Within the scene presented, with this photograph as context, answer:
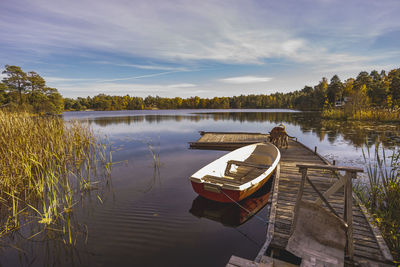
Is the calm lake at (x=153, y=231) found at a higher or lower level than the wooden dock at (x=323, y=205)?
lower

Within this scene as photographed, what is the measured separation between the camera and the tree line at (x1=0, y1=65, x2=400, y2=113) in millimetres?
45250

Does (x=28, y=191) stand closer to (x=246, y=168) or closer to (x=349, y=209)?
(x=246, y=168)

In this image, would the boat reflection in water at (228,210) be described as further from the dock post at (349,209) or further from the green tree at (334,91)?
the green tree at (334,91)

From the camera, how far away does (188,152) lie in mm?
16547

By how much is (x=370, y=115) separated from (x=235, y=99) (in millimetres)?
113395

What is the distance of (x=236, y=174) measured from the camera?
28.5 ft

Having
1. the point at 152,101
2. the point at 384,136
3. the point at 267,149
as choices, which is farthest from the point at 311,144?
the point at 152,101

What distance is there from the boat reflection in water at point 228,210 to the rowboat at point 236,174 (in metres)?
0.70

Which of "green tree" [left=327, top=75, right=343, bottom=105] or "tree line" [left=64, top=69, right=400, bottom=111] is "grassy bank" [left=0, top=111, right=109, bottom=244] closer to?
"tree line" [left=64, top=69, right=400, bottom=111]

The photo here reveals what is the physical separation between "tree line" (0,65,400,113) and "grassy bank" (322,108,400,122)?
1458 mm

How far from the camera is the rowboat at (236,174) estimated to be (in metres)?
6.05

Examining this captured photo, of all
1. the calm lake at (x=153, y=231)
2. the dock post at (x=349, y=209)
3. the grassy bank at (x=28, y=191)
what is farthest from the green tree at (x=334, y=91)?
the grassy bank at (x=28, y=191)

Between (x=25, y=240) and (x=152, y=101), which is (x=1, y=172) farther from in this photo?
(x=152, y=101)

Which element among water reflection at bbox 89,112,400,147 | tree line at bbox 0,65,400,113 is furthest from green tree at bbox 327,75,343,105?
water reflection at bbox 89,112,400,147
